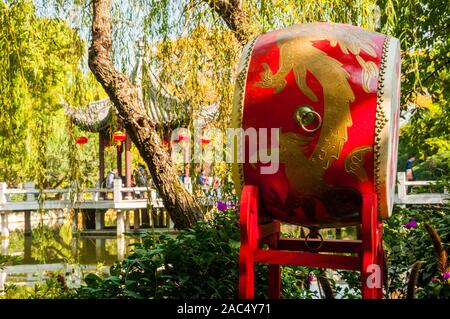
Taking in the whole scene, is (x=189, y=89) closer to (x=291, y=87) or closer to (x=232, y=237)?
(x=232, y=237)

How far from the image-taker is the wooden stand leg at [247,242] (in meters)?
1.97

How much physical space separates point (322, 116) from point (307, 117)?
0.05m

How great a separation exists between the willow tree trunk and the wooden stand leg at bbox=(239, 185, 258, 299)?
1733 millimetres

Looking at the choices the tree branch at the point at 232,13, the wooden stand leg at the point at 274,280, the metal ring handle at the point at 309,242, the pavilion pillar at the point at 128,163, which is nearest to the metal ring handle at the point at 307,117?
the metal ring handle at the point at 309,242

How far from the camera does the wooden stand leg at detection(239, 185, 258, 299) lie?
1.97 m

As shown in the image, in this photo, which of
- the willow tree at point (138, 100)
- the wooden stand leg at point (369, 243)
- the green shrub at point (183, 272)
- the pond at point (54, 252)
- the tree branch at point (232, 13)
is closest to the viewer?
the wooden stand leg at point (369, 243)

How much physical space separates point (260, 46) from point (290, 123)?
0.33 meters

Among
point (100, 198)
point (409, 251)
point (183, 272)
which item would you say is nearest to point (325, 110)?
point (183, 272)

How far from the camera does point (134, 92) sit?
3689 millimetres

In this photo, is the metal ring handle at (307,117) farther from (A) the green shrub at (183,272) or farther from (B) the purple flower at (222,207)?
(B) the purple flower at (222,207)

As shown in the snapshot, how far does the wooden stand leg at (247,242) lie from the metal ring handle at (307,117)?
0.93 ft

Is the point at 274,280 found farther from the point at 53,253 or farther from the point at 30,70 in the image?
the point at 53,253

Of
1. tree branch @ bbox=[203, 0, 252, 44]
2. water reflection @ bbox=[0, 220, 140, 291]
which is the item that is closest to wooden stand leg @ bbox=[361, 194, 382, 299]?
tree branch @ bbox=[203, 0, 252, 44]
